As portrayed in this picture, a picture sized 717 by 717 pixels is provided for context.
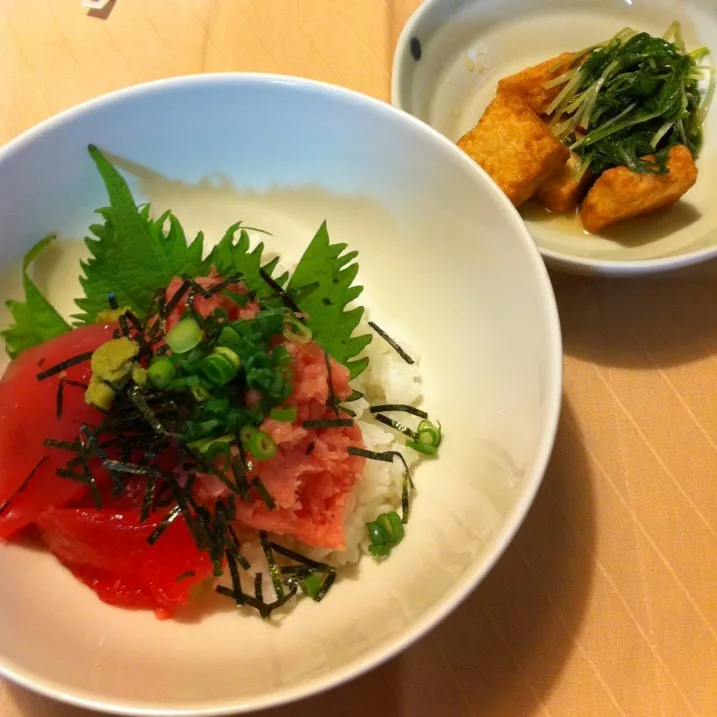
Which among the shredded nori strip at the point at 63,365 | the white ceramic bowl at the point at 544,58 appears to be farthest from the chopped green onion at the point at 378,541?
the white ceramic bowl at the point at 544,58

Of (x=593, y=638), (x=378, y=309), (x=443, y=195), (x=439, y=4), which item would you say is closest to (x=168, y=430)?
(x=378, y=309)

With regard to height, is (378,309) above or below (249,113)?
below

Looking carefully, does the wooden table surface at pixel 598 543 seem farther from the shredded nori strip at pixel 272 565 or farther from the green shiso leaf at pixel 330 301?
the green shiso leaf at pixel 330 301

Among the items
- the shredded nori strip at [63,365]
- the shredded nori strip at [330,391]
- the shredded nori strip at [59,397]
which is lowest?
the shredded nori strip at [330,391]

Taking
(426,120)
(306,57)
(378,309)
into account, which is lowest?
(378,309)

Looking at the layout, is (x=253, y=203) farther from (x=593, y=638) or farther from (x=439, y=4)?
(x=593, y=638)

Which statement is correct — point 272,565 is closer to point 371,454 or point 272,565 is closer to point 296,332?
point 371,454
